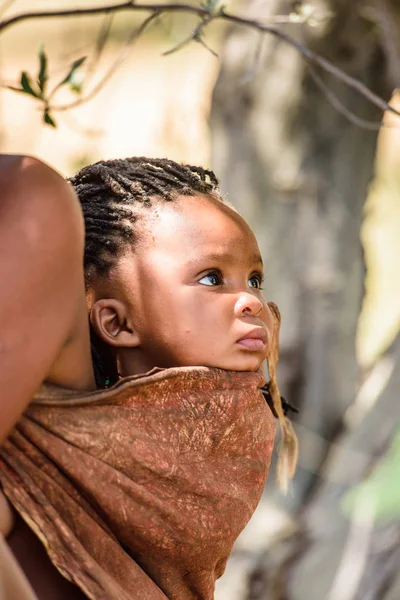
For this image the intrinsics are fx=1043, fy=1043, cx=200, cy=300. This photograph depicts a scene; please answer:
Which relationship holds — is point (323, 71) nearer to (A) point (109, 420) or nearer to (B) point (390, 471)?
(B) point (390, 471)

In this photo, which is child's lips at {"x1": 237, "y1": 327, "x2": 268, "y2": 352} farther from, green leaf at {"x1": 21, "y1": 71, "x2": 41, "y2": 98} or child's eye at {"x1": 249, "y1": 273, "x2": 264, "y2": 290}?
green leaf at {"x1": 21, "y1": 71, "x2": 41, "y2": 98}

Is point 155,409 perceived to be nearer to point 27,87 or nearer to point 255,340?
point 255,340

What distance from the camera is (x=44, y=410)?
1436mm

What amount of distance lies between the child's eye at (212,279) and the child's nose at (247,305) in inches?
1.7

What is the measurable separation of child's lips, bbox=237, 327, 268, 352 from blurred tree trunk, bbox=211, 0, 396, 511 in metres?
2.60

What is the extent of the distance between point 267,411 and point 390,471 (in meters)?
2.43

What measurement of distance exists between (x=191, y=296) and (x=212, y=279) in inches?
2.2

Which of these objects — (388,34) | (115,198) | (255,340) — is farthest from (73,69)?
(388,34)

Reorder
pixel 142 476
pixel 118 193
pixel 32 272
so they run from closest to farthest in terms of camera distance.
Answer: pixel 32 272 → pixel 142 476 → pixel 118 193

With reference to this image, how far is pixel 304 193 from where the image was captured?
4355 millimetres

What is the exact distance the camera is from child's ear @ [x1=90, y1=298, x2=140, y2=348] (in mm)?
1656

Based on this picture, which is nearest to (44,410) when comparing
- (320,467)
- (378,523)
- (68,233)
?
(68,233)

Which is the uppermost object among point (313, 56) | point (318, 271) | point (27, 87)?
point (313, 56)

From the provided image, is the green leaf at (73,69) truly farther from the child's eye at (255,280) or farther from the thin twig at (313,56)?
the child's eye at (255,280)
